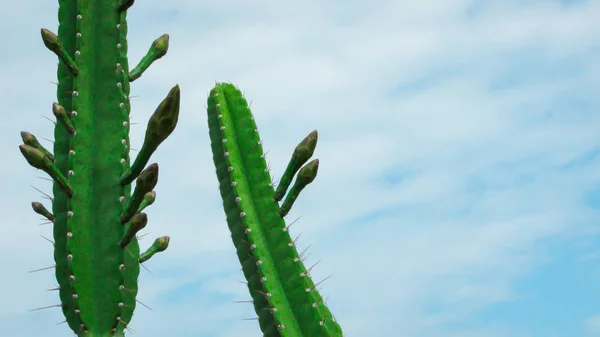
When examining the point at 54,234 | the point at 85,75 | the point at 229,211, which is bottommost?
the point at 54,234

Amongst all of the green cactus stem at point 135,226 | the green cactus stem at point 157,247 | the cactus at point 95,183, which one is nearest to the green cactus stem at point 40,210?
the cactus at point 95,183

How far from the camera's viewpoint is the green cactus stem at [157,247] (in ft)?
16.3

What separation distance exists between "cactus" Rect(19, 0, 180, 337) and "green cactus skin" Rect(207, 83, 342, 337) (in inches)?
33.7

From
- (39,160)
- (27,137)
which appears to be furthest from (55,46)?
(39,160)

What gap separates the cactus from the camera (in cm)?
420

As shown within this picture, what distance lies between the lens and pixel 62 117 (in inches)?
167

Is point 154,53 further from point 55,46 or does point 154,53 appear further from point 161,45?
point 55,46

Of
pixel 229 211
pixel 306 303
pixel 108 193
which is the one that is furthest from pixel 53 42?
pixel 306 303

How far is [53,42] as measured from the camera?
14.3 feet

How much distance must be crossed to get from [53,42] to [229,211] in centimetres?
160

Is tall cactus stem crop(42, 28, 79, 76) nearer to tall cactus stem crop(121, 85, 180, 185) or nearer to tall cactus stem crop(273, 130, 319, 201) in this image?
tall cactus stem crop(121, 85, 180, 185)

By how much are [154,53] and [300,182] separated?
1217 mm

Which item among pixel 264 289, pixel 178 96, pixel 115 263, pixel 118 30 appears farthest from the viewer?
pixel 264 289

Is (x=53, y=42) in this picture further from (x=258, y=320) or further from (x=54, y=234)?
(x=258, y=320)
